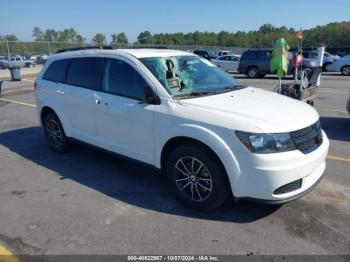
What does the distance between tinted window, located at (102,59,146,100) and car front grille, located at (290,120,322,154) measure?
1901 mm

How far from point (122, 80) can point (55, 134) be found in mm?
2171

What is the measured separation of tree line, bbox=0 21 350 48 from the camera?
7804cm

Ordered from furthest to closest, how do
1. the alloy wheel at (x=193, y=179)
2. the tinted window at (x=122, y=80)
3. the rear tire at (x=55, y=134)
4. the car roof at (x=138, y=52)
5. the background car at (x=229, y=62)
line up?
the background car at (x=229, y=62)
the rear tire at (x=55, y=134)
the car roof at (x=138, y=52)
the tinted window at (x=122, y=80)
the alloy wheel at (x=193, y=179)

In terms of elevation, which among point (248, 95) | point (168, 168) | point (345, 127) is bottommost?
point (345, 127)

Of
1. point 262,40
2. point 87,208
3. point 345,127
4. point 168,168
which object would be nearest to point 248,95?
point 168,168

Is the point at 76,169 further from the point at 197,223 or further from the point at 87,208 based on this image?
the point at 197,223

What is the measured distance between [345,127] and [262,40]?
9342cm

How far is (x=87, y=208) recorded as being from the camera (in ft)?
14.4

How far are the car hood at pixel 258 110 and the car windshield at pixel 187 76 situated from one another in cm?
23

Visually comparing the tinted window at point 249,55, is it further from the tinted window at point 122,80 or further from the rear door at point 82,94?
the tinted window at point 122,80

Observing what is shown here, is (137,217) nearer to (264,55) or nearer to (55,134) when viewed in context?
(55,134)

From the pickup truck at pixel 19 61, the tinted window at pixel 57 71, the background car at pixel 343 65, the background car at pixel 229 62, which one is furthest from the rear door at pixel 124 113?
the pickup truck at pixel 19 61

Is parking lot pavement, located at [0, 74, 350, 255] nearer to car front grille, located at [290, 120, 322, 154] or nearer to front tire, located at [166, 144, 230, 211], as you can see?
front tire, located at [166, 144, 230, 211]

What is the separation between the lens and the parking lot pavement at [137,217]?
11.7 feet
